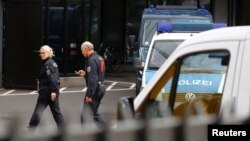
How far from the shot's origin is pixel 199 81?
478 centimetres

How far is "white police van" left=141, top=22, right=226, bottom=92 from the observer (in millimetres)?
11445

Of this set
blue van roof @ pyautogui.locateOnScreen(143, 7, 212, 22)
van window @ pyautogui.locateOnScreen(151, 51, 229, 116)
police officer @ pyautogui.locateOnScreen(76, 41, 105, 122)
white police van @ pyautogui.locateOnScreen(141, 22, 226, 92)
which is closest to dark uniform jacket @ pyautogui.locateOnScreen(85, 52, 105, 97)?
police officer @ pyautogui.locateOnScreen(76, 41, 105, 122)

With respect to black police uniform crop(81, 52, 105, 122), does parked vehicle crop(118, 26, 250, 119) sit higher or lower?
higher

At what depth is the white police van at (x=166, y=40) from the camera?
37.6 ft

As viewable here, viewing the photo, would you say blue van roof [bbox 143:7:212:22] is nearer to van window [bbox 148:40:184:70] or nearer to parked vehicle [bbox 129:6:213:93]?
parked vehicle [bbox 129:6:213:93]

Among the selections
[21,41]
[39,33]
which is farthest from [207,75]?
[21,41]

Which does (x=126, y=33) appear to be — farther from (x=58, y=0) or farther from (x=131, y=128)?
(x=131, y=128)

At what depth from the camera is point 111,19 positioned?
2428cm

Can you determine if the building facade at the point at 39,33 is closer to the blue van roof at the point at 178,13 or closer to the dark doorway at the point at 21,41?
the dark doorway at the point at 21,41

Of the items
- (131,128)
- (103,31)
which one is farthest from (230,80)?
(103,31)

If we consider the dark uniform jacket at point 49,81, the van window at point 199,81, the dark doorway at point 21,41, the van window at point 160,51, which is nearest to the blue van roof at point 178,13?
the van window at point 160,51

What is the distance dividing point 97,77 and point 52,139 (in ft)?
28.0

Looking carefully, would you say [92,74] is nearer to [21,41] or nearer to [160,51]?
[160,51]

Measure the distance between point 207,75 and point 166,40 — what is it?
7051mm
